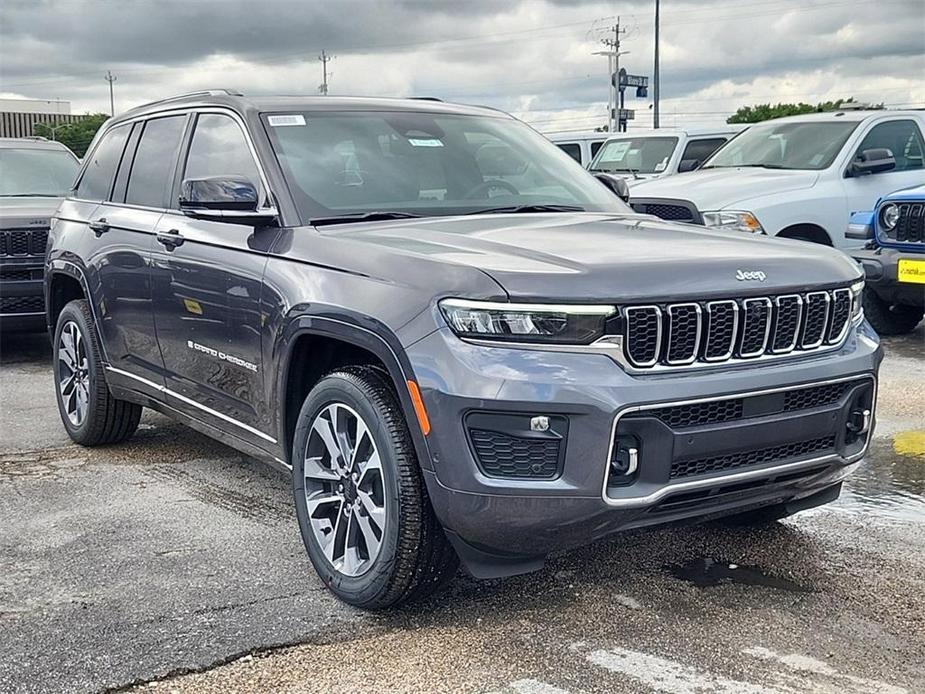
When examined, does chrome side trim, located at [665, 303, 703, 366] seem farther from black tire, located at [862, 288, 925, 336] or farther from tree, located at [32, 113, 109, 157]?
tree, located at [32, 113, 109, 157]

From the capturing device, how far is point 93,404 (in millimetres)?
5941

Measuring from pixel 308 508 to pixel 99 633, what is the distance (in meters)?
0.80

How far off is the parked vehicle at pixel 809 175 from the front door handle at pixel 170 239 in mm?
5017

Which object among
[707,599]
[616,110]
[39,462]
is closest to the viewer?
[707,599]

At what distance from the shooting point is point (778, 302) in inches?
140

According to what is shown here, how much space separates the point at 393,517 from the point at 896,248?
20.7 ft

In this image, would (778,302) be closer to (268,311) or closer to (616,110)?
(268,311)

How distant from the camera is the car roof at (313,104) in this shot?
4734 mm

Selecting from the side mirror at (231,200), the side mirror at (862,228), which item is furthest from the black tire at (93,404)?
the side mirror at (862,228)

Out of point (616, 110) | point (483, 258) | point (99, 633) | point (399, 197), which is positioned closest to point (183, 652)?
point (99, 633)

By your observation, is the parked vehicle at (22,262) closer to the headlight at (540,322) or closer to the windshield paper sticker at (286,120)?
the windshield paper sticker at (286,120)

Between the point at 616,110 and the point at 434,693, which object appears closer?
the point at 434,693

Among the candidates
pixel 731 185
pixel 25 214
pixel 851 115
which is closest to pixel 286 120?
pixel 25 214

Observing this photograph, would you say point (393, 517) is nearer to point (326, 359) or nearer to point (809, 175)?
point (326, 359)
